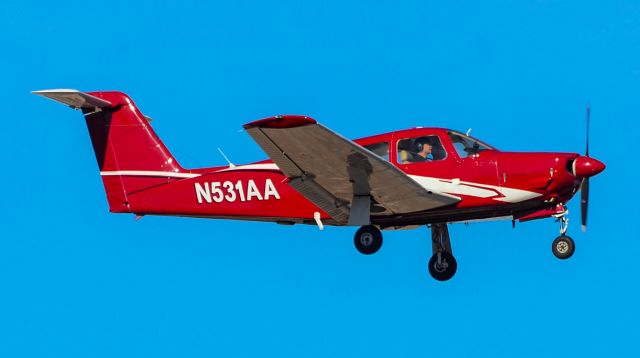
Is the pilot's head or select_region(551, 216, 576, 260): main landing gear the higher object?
the pilot's head

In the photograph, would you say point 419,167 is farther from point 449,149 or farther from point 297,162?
point 297,162

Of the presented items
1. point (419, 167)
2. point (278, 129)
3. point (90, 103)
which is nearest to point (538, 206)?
point (419, 167)

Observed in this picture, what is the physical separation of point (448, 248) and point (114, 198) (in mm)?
6313

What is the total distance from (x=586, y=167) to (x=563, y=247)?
1.56 metres

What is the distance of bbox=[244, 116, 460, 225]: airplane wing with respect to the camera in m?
15.8

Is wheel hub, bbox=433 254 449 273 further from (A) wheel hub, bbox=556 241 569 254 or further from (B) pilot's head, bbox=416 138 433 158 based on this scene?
(B) pilot's head, bbox=416 138 433 158

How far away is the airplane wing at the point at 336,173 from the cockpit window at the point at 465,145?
2.59 ft

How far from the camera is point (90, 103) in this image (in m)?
20.4

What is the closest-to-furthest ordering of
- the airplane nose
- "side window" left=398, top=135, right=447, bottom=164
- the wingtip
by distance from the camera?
the wingtip < the airplane nose < "side window" left=398, top=135, right=447, bottom=164

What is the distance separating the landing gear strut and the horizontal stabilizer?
6.73m

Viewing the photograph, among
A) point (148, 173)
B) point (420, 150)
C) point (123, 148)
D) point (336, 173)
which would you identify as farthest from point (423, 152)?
point (123, 148)

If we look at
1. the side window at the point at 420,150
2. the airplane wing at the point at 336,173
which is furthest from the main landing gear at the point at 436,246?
the side window at the point at 420,150

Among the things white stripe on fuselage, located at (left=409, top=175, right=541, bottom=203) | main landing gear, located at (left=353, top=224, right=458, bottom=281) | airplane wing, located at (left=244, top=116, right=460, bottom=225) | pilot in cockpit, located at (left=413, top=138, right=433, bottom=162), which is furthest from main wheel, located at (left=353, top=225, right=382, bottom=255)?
pilot in cockpit, located at (left=413, top=138, right=433, bottom=162)

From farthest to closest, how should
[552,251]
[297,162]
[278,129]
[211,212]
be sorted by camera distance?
[211,212] → [552,251] → [297,162] → [278,129]
